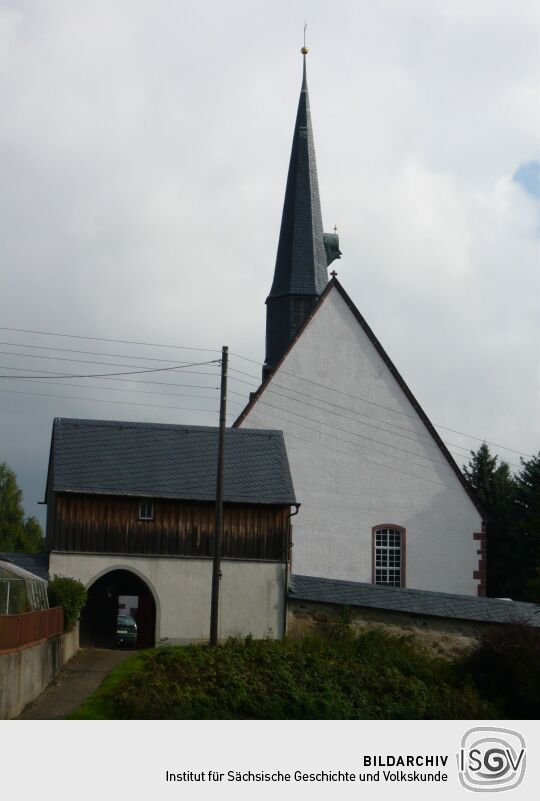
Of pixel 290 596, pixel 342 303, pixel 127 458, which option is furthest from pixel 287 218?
pixel 290 596

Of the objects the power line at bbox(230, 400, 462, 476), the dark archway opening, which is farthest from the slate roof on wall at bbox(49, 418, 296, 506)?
the power line at bbox(230, 400, 462, 476)

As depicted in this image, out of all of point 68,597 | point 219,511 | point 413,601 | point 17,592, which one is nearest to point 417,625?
point 413,601

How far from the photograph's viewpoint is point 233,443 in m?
34.8

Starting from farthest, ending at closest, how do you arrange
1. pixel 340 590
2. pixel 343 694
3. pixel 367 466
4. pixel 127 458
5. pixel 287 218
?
1. pixel 287 218
2. pixel 367 466
3. pixel 127 458
4. pixel 340 590
5. pixel 343 694

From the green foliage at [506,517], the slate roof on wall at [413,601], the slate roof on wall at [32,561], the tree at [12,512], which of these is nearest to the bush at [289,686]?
the slate roof on wall at [413,601]

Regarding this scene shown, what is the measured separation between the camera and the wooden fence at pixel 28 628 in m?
19.2

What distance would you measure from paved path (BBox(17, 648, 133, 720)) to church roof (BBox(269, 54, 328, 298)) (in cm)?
1990

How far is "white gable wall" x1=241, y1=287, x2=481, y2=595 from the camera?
126 ft

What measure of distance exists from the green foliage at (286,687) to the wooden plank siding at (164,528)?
626 cm

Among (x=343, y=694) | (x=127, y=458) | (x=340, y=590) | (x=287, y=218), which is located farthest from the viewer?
(x=287, y=218)

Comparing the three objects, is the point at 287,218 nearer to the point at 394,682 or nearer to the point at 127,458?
the point at 127,458

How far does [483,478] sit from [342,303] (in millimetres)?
13578

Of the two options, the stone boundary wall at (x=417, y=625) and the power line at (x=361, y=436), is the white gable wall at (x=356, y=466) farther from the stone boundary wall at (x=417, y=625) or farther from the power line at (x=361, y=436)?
the stone boundary wall at (x=417, y=625)

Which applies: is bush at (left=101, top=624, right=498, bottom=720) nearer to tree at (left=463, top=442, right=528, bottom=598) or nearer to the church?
the church
